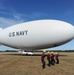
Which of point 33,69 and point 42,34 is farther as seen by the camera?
point 42,34

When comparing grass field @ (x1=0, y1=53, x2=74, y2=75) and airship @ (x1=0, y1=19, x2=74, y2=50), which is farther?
airship @ (x1=0, y1=19, x2=74, y2=50)

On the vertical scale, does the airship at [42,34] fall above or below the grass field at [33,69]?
above

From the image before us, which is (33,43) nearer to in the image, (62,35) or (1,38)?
(62,35)

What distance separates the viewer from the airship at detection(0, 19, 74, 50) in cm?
4284

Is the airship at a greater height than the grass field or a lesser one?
greater

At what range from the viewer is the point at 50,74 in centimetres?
1698

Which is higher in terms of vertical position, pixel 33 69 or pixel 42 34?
pixel 42 34

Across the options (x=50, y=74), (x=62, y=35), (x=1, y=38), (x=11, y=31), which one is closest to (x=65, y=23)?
(x=62, y=35)

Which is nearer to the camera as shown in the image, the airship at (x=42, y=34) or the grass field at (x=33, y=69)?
the grass field at (x=33, y=69)

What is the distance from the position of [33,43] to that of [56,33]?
24.6 ft

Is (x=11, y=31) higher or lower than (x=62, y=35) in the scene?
higher

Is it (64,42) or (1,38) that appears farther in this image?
(1,38)

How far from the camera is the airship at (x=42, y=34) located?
42844 millimetres

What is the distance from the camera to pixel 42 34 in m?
44.6
